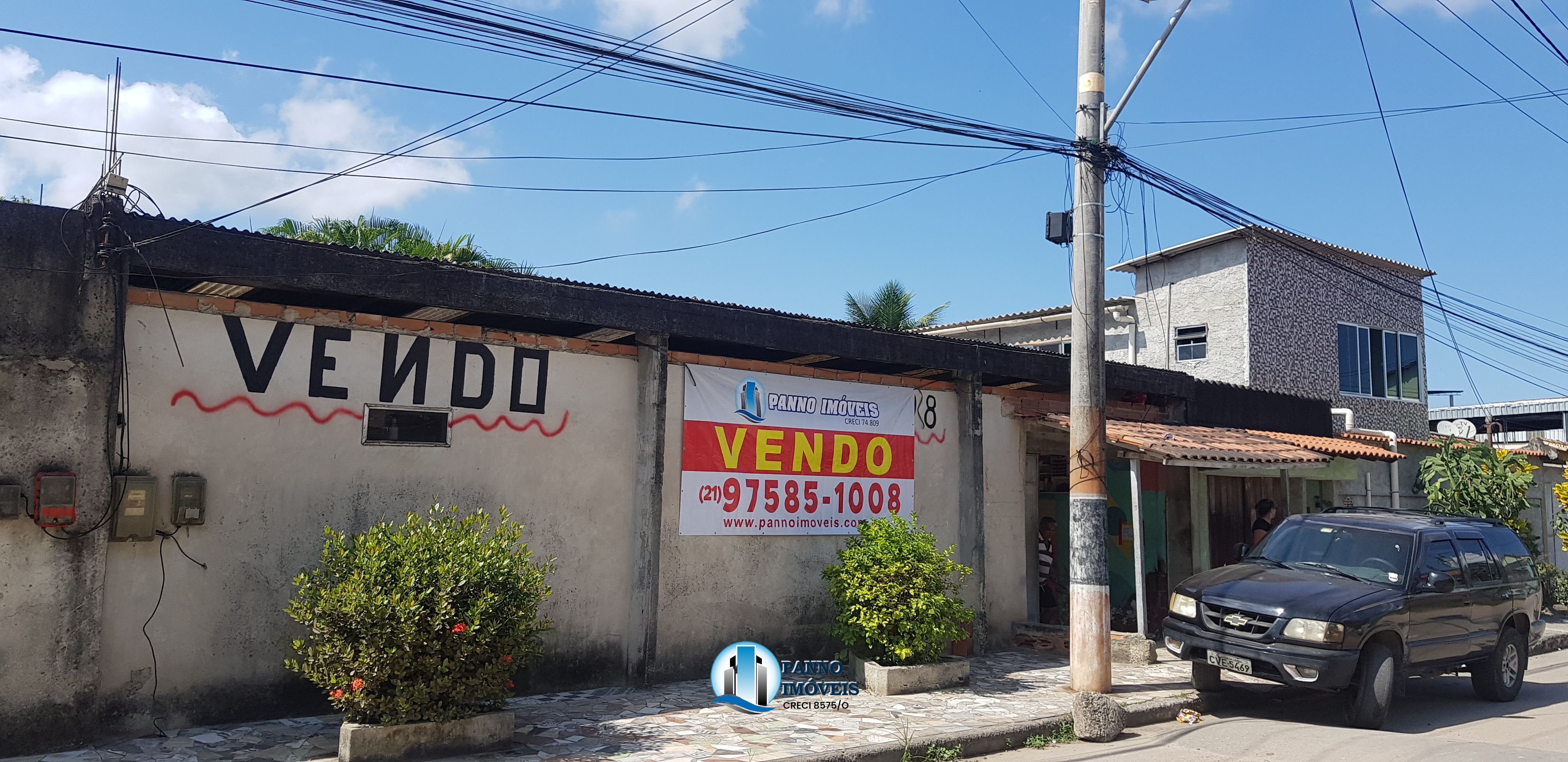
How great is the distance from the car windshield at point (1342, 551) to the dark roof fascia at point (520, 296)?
11.4ft

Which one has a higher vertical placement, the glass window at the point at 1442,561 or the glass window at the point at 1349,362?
the glass window at the point at 1349,362

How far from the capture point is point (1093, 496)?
943 centimetres

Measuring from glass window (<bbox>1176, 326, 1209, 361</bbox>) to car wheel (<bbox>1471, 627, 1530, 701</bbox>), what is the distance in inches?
418

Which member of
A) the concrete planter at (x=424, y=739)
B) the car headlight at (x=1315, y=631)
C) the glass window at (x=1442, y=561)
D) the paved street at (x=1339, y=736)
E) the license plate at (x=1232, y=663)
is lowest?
the paved street at (x=1339, y=736)

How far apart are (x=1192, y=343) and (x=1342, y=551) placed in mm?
11874

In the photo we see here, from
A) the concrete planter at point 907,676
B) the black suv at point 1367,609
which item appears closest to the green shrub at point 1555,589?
the black suv at point 1367,609

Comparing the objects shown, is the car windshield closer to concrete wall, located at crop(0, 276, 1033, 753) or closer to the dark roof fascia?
the dark roof fascia

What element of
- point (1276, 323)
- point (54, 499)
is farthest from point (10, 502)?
point (1276, 323)

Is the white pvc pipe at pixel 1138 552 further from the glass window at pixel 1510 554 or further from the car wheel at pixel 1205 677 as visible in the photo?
the glass window at pixel 1510 554

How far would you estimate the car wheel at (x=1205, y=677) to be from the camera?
962cm

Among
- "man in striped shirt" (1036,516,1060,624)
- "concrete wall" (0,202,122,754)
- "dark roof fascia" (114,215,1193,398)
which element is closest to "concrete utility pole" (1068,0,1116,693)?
"dark roof fascia" (114,215,1193,398)

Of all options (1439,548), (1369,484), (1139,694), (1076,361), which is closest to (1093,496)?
(1076,361)

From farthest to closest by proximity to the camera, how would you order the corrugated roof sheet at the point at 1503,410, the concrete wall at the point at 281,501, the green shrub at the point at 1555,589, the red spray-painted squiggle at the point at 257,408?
the corrugated roof sheet at the point at 1503,410
the green shrub at the point at 1555,589
the red spray-painted squiggle at the point at 257,408
the concrete wall at the point at 281,501

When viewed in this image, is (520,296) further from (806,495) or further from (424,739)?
(806,495)
